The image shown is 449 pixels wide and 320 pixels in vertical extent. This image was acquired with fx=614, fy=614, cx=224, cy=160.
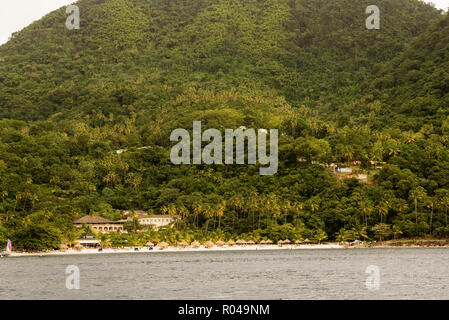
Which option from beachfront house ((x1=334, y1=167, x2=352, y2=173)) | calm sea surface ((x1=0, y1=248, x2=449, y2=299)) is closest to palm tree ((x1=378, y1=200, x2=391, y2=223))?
calm sea surface ((x1=0, y1=248, x2=449, y2=299))

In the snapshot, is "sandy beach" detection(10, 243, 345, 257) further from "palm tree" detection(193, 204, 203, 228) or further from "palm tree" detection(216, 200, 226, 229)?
"palm tree" detection(193, 204, 203, 228)

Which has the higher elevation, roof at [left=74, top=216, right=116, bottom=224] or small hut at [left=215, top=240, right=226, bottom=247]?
roof at [left=74, top=216, right=116, bottom=224]

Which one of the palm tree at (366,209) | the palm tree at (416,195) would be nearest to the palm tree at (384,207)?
the palm tree at (366,209)

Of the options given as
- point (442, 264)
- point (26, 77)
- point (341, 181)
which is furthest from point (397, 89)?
point (26, 77)

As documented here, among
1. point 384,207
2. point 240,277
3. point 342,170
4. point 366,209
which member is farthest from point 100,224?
point 240,277

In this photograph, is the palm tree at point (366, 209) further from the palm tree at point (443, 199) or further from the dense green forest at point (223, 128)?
the palm tree at point (443, 199)

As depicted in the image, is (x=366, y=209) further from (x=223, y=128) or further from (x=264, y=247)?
(x=223, y=128)

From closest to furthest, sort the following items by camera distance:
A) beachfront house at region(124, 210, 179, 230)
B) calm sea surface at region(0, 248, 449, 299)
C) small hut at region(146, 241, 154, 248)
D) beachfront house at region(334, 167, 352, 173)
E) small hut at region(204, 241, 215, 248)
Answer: calm sea surface at region(0, 248, 449, 299)
small hut at region(204, 241, 215, 248)
small hut at region(146, 241, 154, 248)
beachfront house at region(124, 210, 179, 230)
beachfront house at region(334, 167, 352, 173)
